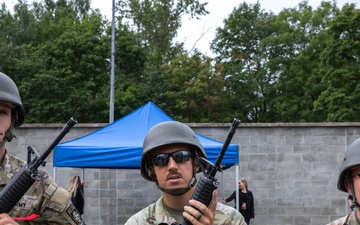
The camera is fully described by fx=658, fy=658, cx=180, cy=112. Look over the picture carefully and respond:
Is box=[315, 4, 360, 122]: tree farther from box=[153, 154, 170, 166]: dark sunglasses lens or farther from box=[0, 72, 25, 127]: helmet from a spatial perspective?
box=[0, 72, 25, 127]: helmet

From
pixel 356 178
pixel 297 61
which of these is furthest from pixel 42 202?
pixel 297 61

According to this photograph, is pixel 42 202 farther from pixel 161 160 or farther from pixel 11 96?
pixel 161 160

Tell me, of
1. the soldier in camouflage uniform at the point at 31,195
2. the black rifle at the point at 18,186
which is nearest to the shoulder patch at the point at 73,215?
the soldier in camouflage uniform at the point at 31,195

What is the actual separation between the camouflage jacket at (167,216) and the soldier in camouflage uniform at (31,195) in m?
0.42

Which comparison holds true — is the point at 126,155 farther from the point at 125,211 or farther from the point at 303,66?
the point at 303,66

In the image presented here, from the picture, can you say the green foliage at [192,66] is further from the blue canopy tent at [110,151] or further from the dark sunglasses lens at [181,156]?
the dark sunglasses lens at [181,156]

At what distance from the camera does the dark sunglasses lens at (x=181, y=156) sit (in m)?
3.46

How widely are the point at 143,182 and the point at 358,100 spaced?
17.4 metres

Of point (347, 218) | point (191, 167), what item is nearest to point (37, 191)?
point (191, 167)

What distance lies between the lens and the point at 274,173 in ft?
47.3

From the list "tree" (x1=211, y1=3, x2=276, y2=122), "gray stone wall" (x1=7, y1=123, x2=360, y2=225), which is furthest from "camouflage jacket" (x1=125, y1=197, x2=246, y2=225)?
"tree" (x1=211, y1=3, x2=276, y2=122)

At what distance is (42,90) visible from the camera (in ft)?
109

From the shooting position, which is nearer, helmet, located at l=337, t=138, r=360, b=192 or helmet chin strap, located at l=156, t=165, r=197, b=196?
helmet chin strap, located at l=156, t=165, r=197, b=196

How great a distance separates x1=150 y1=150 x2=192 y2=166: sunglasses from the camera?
136 inches
